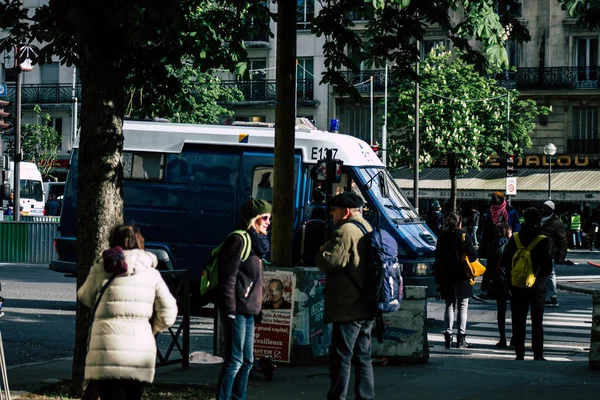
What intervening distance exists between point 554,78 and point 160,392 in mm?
42482

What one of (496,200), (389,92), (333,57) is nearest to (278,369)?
(333,57)

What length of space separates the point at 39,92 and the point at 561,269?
120ft

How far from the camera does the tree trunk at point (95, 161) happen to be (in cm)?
870

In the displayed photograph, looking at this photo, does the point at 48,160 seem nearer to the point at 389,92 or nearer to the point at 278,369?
the point at 389,92

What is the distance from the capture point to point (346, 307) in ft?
25.1

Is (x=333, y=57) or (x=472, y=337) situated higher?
(x=333, y=57)

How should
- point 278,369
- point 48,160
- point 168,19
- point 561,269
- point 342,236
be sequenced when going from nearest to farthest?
point 342,236 → point 168,19 → point 278,369 → point 561,269 → point 48,160

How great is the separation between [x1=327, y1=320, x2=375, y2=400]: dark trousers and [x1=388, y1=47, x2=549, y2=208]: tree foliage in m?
36.1

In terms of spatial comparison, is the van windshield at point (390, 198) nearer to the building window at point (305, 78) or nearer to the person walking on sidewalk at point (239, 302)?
the person walking on sidewalk at point (239, 302)

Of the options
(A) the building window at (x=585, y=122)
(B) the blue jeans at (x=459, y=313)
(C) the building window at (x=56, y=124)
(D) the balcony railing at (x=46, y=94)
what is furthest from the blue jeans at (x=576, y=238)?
(B) the blue jeans at (x=459, y=313)

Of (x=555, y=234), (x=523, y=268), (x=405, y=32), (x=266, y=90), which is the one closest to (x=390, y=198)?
(x=555, y=234)

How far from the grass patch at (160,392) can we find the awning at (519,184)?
37186 millimetres

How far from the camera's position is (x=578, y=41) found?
160 ft

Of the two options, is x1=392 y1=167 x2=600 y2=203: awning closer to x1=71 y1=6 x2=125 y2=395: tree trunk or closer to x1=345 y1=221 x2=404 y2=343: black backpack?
x1=71 y1=6 x2=125 y2=395: tree trunk
